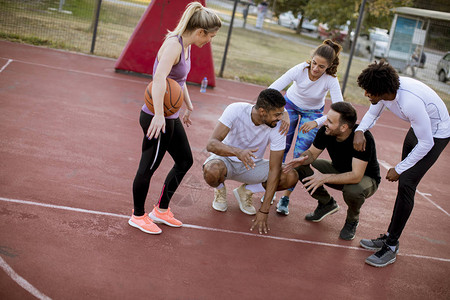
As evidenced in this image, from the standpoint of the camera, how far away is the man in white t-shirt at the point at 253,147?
4.75 m

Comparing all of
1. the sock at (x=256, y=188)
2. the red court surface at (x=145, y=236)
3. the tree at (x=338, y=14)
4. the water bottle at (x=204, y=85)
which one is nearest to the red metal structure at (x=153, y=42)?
the water bottle at (x=204, y=85)

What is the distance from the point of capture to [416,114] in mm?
4402

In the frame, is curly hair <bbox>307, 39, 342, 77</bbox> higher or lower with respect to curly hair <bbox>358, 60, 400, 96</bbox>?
higher

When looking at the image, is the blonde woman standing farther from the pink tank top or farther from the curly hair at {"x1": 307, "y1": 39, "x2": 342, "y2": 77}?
the curly hair at {"x1": 307, "y1": 39, "x2": 342, "y2": 77}

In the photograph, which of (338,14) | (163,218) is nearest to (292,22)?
(338,14)

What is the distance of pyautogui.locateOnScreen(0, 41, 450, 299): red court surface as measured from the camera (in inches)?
147

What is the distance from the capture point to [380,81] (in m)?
4.43

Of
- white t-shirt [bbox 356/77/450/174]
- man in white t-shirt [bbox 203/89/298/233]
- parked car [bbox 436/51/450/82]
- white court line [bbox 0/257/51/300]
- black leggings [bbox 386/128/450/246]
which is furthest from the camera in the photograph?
parked car [bbox 436/51/450/82]

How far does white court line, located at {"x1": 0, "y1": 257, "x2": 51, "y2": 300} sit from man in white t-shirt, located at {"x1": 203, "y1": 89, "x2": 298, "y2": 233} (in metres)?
2.08

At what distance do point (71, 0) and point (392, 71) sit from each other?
485 inches

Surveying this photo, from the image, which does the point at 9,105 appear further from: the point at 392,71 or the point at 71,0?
the point at 71,0

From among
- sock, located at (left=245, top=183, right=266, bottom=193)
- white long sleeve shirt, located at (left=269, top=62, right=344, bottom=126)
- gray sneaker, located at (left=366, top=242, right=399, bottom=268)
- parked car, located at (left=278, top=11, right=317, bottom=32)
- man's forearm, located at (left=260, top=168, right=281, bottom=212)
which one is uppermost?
parked car, located at (left=278, top=11, right=317, bottom=32)

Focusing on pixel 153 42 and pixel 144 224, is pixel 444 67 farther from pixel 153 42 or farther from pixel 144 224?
pixel 144 224

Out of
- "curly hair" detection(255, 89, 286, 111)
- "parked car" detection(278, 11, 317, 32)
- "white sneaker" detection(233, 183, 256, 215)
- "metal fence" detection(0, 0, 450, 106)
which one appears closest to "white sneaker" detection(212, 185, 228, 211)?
"white sneaker" detection(233, 183, 256, 215)
